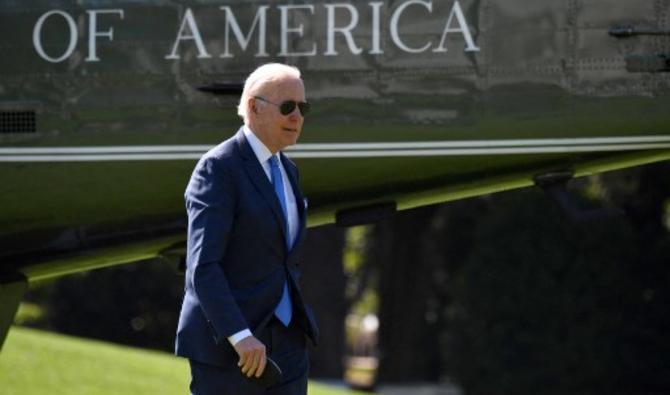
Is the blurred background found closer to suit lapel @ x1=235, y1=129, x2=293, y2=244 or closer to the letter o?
the letter o

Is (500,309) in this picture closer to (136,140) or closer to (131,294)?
(131,294)

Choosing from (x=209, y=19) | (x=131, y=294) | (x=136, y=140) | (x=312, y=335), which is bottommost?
(x=131, y=294)

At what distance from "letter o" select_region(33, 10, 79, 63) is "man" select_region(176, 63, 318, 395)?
8.23ft

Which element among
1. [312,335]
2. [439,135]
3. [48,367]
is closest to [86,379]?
[48,367]

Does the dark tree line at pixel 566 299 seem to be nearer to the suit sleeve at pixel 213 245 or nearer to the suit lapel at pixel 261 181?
the suit lapel at pixel 261 181

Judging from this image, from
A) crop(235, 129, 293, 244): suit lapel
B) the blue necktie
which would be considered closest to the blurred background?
the blue necktie

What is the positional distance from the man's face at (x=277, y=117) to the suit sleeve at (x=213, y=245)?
0.20 m

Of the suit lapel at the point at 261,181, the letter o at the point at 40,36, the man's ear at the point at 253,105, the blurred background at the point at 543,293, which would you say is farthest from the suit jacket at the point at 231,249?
the blurred background at the point at 543,293

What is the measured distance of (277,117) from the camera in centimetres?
529

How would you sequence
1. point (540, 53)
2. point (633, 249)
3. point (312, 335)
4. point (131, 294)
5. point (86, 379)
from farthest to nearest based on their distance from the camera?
point (131, 294), point (633, 249), point (86, 379), point (540, 53), point (312, 335)

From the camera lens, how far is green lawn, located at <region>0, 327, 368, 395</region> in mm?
10641

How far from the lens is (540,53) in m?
7.30

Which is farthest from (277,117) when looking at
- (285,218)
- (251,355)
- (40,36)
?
(40,36)

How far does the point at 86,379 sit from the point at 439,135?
187 inches
